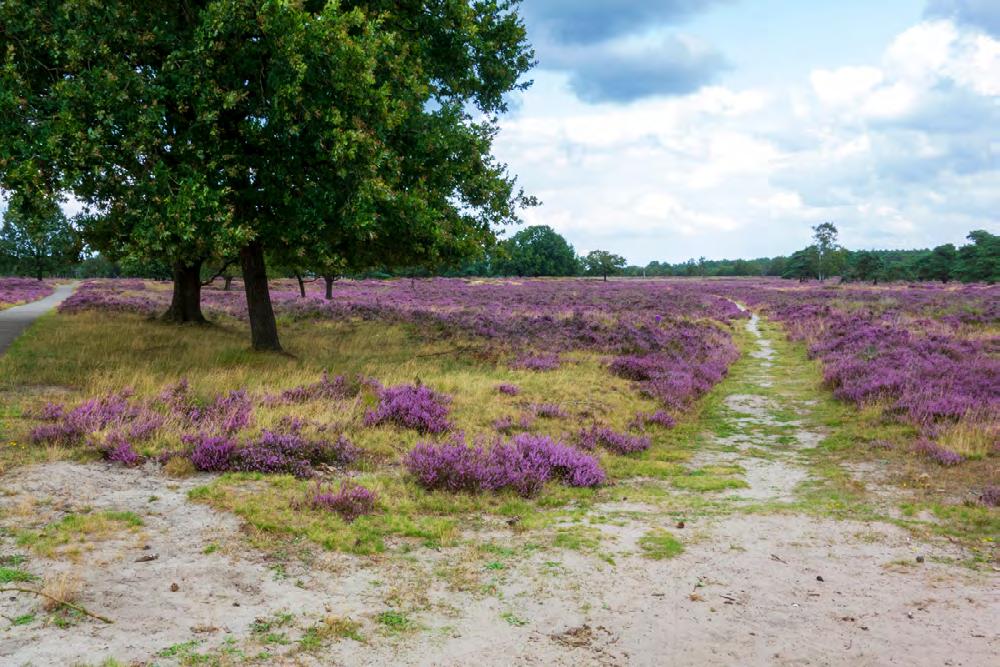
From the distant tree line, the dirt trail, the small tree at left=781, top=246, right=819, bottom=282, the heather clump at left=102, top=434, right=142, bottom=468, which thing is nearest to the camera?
the dirt trail

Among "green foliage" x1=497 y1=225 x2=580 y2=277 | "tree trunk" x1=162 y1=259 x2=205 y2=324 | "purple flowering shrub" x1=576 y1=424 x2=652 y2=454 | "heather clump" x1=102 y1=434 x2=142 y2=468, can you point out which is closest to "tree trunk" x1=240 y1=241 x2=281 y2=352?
"tree trunk" x1=162 y1=259 x2=205 y2=324

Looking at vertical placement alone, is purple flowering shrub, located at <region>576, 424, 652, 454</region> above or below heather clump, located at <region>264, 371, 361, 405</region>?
below

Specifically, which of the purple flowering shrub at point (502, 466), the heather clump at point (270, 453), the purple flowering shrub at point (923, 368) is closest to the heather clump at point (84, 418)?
the heather clump at point (270, 453)

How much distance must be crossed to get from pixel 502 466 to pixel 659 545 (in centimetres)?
270

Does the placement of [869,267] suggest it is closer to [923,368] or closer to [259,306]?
[923,368]

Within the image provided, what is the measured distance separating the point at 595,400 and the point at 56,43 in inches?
525

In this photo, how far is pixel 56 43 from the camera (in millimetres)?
12602

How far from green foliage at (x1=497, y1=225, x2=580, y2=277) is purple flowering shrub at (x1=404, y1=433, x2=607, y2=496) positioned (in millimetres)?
122743

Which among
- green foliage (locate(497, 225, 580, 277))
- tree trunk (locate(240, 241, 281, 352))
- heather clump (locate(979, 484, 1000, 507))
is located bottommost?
heather clump (locate(979, 484, 1000, 507))

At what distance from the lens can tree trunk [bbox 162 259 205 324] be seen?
25438 mm

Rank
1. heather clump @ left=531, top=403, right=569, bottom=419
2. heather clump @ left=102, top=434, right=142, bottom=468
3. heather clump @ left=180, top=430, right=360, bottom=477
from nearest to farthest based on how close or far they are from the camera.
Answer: heather clump @ left=102, top=434, right=142, bottom=468 < heather clump @ left=180, top=430, right=360, bottom=477 < heather clump @ left=531, top=403, right=569, bottom=419

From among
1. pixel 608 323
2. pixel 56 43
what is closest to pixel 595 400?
pixel 56 43

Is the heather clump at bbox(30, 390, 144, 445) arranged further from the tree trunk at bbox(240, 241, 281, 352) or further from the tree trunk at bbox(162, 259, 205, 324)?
the tree trunk at bbox(162, 259, 205, 324)

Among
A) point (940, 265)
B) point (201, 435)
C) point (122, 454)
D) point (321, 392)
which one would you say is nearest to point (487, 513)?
point (201, 435)
